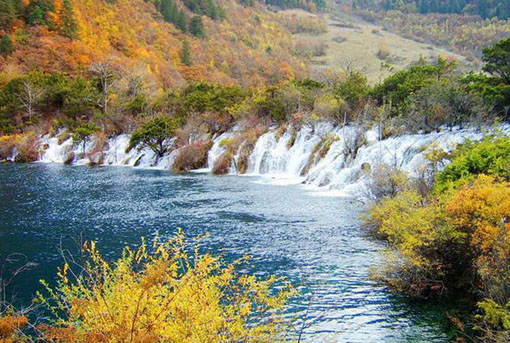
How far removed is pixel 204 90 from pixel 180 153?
79.5 feet

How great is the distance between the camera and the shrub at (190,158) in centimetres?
5325

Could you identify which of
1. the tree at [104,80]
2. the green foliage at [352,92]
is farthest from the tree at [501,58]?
the tree at [104,80]

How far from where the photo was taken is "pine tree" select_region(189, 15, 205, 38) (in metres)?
132

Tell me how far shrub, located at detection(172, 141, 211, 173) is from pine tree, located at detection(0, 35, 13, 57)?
201 ft

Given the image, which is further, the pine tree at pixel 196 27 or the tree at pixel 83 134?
the pine tree at pixel 196 27

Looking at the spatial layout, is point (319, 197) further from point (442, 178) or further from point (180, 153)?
point (180, 153)

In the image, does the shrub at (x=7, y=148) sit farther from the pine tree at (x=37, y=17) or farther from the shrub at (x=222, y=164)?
the pine tree at (x=37, y=17)

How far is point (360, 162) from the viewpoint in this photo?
3703 cm

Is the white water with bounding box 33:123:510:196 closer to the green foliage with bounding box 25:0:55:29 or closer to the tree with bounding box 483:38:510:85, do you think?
the tree with bounding box 483:38:510:85

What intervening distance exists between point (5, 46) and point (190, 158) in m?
63.8

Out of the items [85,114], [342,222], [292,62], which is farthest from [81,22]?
[342,222]

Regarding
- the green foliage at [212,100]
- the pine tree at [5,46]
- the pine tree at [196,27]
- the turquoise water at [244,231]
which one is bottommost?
the turquoise water at [244,231]

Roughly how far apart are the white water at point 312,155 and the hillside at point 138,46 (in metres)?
33.6

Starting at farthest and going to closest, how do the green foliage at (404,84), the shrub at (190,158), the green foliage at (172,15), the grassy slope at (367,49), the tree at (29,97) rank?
the green foliage at (172,15) → the grassy slope at (367,49) → the tree at (29,97) → the shrub at (190,158) → the green foliage at (404,84)
